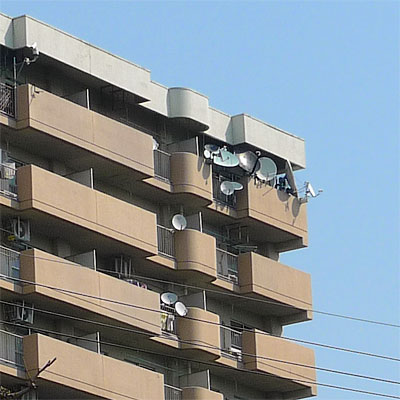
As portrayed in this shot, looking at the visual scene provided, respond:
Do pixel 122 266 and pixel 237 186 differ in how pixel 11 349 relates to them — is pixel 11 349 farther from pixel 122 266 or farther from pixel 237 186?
pixel 237 186

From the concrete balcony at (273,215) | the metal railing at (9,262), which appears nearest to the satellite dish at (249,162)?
the concrete balcony at (273,215)

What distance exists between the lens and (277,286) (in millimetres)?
57094

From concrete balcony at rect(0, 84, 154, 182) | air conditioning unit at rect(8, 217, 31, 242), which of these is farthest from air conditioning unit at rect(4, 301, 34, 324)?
concrete balcony at rect(0, 84, 154, 182)

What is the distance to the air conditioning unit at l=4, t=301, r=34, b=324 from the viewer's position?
4959 cm

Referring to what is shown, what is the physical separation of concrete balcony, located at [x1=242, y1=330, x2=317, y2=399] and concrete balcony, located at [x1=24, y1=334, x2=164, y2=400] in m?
4.43

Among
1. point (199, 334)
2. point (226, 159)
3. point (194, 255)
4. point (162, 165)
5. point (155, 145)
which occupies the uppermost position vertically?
point (226, 159)

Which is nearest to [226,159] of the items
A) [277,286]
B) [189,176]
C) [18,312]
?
[189,176]

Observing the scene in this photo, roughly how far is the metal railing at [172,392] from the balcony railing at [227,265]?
395cm

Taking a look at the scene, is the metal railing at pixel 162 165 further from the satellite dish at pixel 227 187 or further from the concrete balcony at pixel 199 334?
the concrete balcony at pixel 199 334

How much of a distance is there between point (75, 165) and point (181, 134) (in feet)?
16.3

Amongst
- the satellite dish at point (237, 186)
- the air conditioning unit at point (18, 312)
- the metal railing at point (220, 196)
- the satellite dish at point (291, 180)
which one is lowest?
the air conditioning unit at point (18, 312)

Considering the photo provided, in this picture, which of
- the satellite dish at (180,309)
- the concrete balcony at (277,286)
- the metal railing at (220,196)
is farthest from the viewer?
Answer: the metal railing at (220,196)

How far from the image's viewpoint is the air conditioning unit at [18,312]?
49594mm

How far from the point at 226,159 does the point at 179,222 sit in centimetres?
243
